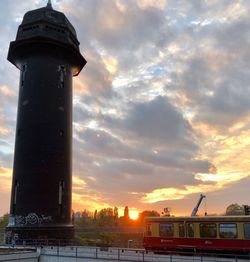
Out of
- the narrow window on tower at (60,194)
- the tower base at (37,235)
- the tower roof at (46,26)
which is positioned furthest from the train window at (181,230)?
the tower roof at (46,26)

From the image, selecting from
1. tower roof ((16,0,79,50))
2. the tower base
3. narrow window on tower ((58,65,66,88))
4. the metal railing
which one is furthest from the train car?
tower roof ((16,0,79,50))

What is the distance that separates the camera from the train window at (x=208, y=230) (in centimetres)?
2696

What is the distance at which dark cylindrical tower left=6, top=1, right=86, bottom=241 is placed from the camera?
118 ft

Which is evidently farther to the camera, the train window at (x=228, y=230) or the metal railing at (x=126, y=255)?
the train window at (x=228, y=230)

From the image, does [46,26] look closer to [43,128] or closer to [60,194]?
[43,128]

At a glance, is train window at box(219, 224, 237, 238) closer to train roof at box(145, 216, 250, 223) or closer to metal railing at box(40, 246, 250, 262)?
train roof at box(145, 216, 250, 223)

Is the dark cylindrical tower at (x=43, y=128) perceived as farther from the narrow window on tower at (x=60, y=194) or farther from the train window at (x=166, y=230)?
the train window at (x=166, y=230)

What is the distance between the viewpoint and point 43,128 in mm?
37594

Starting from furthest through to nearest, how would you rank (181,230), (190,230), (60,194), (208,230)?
(60,194)
(181,230)
(190,230)
(208,230)

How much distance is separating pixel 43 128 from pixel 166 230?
649 inches

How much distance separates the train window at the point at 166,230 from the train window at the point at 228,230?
4352 mm

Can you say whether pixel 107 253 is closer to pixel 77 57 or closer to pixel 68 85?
pixel 68 85

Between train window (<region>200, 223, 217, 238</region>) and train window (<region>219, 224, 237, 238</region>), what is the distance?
22.3 inches

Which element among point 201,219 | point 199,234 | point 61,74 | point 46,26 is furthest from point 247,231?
point 46,26
